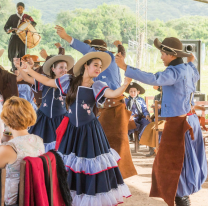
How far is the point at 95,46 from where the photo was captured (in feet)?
15.4

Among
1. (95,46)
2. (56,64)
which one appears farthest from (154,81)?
(95,46)

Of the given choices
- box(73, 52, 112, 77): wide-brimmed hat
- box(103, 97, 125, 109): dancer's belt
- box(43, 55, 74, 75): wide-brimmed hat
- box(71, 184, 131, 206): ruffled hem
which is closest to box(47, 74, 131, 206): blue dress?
box(71, 184, 131, 206): ruffled hem

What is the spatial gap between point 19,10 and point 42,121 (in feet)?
A: 16.1

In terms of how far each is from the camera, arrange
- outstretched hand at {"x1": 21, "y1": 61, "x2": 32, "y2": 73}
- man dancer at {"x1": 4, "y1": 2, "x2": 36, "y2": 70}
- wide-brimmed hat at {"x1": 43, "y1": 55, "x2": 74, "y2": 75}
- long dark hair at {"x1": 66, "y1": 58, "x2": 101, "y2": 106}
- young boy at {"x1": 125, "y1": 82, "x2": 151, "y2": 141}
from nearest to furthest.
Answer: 1. long dark hair at {"x1": 66, "y1": 58, "x2": 101, "y2": 106}
2. outstretched hand at {"x1": 21, "y1": 61, "x2": 32, "y2": 73}
3. wide-brimmed hat at {"x1": 43, "y1": 55, "x2": 74, "y2": 75}
4. young boy at {"x1": 125, "y1": 82, "x2": 151, "y2": 141}
5. man dancer at {"x1": 4, "y1": 2, "x2": 36, "y2": 70}

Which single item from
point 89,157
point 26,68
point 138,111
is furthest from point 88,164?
point 138,111

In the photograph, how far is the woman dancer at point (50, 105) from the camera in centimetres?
398

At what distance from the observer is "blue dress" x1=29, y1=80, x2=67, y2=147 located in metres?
3.99

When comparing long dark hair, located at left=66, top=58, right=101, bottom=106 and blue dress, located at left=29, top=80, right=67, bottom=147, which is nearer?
long dark hair, located at left=66, top=58, right=101, bottom=106

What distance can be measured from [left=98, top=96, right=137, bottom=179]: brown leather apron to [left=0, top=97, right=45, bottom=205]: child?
7.57 ft

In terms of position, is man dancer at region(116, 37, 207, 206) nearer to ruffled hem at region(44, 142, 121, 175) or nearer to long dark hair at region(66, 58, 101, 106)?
ruffled hem at region(44, 142, 121, 175)

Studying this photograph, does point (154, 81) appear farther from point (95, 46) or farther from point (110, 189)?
point (95, 46)

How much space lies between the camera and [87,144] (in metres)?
3.19

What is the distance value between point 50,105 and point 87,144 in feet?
3.55

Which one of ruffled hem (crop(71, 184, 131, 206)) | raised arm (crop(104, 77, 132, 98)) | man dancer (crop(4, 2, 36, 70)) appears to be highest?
man dancer (crop(4, 2, 36, 70))
